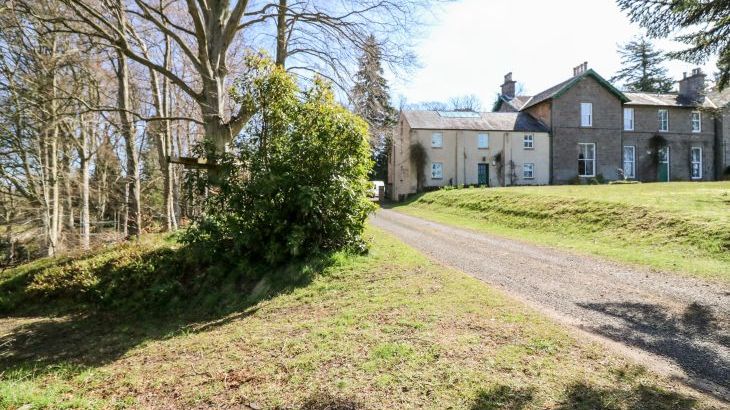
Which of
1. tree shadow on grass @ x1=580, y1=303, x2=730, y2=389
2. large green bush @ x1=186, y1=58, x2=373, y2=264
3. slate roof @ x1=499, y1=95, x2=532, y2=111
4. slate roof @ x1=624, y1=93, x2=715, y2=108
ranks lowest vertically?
tree shadow on grass @ x1=580, y1=303, x2=730, y2=389

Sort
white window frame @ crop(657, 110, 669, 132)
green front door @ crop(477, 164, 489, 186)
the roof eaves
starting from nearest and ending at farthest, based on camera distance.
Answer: the roof eaves, green front door @ crop(477, 164, 489, 186), white window frame @ crop(657, 110, 669, 132)

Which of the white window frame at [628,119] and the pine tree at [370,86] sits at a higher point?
the white window frame at [628,119]

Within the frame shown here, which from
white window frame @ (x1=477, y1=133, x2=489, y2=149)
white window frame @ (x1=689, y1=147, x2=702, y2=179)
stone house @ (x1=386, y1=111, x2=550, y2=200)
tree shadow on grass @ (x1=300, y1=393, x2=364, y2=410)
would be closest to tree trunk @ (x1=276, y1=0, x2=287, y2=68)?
tree shadow on grass @ (x1=300, y1=393, x2=364, y2=410)

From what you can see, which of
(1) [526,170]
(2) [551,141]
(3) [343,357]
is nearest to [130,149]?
(3) [343,357]

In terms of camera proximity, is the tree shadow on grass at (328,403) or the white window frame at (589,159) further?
the white window frame at (589,159)

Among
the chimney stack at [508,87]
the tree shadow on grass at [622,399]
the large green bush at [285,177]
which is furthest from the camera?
the chimney stack at [508,87]

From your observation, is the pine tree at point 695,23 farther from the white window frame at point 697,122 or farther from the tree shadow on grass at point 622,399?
the white window frame at point 697,122

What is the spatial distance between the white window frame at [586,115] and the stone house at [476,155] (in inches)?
112

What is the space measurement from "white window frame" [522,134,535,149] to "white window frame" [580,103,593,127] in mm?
3869

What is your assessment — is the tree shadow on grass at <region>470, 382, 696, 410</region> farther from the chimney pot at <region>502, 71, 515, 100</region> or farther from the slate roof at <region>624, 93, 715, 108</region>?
the chimney pot at <region>502, 71, 515, 100</region>

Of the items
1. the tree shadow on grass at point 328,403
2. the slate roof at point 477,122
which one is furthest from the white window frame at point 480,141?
the tree shadow on grass at point 328,403

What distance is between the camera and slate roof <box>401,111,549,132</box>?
31.1 meters

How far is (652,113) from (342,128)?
33271 millimetres

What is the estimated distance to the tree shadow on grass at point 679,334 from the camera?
424cm
